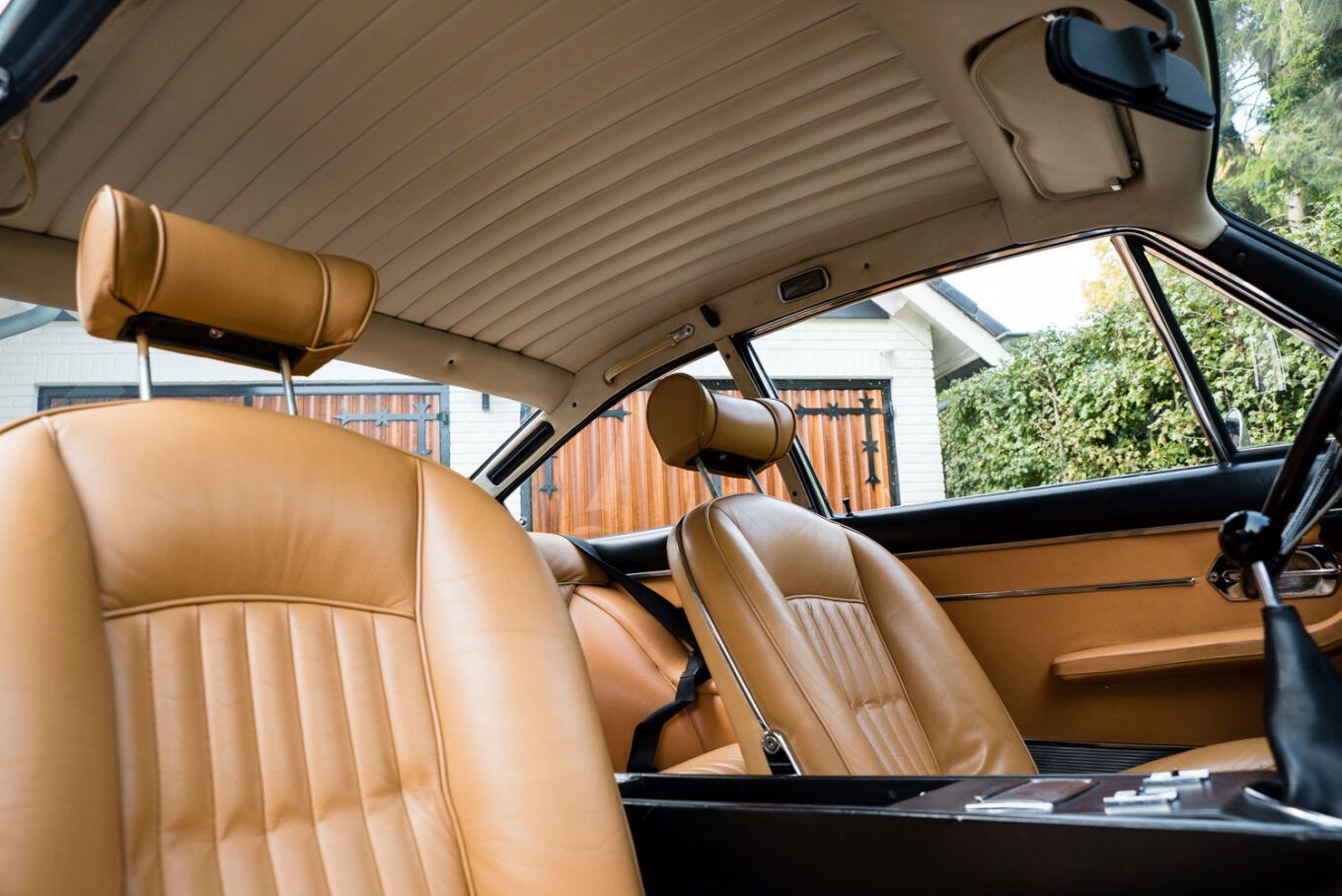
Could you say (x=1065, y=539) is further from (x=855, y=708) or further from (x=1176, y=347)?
(x=855, y=708)

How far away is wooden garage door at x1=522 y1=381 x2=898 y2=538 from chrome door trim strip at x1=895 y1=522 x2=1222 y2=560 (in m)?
0.26

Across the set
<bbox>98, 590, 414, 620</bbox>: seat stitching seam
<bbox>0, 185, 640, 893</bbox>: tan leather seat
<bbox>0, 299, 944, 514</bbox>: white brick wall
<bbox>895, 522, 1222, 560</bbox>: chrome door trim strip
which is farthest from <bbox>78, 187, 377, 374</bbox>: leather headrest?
<bbox>895, 522, 1222, 560</bbox>: chrome door trim strip

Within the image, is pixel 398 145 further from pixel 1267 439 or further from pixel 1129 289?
pixel 1267 439

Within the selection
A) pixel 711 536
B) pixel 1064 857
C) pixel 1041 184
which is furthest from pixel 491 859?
pixel 1041 184

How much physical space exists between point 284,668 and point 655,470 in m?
2.12

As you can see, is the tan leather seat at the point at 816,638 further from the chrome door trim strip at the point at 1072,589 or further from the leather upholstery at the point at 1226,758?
the chrome door trim strip at the point at 1072,589

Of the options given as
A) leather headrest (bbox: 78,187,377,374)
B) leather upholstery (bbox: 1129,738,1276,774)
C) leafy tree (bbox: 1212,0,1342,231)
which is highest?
leafy tree (bbox: 1212,0,1342,231)

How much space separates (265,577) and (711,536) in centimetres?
95

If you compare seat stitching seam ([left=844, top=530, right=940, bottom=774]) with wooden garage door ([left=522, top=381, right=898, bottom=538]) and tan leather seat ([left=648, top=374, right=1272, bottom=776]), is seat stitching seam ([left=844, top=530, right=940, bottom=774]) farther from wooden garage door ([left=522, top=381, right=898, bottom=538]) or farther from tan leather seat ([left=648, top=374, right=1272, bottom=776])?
wooden garage door ([left=522, top=381, right=898, bottom=538])

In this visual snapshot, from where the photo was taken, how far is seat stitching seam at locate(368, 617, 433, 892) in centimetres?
118

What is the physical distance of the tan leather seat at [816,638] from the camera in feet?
5.78

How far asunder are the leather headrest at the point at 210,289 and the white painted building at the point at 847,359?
1.19m

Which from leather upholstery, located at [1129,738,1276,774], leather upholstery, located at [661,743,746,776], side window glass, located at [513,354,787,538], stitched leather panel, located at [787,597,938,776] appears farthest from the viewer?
side window glass, located at [513,354,787,538]

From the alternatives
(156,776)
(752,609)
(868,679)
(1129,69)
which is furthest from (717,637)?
(1129,69)
